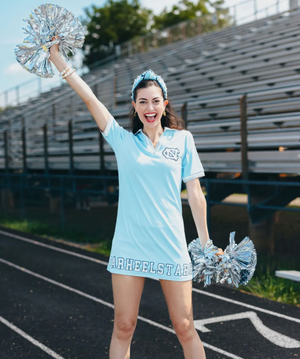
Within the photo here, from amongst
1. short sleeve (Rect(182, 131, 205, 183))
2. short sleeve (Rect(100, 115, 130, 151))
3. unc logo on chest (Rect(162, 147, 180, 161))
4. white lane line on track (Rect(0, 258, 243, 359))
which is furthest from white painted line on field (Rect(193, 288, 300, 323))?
short sleeve (Rect(100, 115, 130, 151))

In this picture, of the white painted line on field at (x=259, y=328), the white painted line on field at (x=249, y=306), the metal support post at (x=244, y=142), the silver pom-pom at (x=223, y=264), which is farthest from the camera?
the metal support post at (x=244, y=142)

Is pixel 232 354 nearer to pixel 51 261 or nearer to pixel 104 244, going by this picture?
pixel 51 261

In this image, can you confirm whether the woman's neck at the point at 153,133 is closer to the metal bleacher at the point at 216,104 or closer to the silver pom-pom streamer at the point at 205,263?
the silver pom-pom streamer at the point at 205,263

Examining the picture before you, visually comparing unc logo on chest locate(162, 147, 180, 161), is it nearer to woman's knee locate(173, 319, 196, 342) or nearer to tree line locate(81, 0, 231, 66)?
woman's knee locate(173, 319, 196, 342)

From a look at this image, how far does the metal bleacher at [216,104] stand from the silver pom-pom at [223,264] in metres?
5.24

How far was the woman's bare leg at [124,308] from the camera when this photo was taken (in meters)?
3.10

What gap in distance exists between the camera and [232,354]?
4.81 metres

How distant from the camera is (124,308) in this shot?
3.11 metres

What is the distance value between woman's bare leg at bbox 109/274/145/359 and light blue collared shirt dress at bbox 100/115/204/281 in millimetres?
74

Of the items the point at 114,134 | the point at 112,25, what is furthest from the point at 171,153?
the point at 112,25

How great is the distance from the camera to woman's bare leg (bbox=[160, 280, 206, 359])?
10.2 feet

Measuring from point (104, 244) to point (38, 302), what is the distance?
4.41 meters

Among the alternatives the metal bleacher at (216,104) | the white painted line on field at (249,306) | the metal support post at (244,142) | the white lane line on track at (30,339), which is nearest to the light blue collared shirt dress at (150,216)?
the white lane line on track at (30,339)

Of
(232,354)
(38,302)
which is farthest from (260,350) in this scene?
(38,302)
